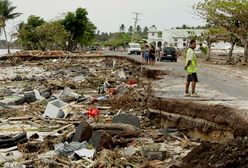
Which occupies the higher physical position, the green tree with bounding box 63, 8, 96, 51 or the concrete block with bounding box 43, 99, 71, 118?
the green tree with bounding box 63, 8, 96, 51

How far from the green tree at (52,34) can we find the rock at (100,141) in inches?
2186

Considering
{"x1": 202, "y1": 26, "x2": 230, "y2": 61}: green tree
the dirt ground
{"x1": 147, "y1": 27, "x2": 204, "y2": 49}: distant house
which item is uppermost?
{"x1": 202, "y1": 26, "x2": 230, "y2": 61}: green tree

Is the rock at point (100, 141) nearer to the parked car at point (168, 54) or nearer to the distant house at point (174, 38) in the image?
the parked car at point (168, 54)

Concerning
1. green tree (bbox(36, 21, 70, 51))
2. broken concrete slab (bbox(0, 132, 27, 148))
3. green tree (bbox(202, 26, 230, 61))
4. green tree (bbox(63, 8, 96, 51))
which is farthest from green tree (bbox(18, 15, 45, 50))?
broken concrete slab (bbox(0, 132, 27, 148))

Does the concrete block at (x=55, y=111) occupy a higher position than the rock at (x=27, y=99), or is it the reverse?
the concrete block at (x=55, y=111)

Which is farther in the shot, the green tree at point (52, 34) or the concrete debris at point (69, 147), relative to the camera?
the green tree at point (52, 34)

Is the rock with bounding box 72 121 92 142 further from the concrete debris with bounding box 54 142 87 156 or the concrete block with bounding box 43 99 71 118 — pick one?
the concrete block with bounding box 43 99 71 118

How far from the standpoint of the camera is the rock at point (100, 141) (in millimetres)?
10545

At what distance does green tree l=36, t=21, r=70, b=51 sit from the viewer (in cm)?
6594

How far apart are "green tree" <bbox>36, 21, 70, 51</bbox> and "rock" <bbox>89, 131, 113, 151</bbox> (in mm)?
55514

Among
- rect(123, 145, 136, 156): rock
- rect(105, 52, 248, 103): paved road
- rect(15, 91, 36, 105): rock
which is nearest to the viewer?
rect(123, 145, 136, 156): rock

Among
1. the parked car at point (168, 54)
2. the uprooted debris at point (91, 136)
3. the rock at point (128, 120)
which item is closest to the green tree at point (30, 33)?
the parked car at point (168, 54)

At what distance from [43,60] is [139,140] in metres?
42.6

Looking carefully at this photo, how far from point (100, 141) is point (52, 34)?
188 feet
